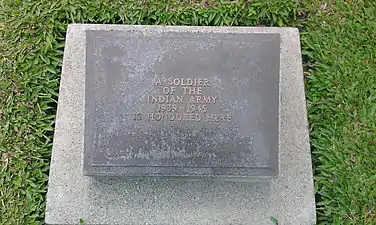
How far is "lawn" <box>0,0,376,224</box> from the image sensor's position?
2.87 m

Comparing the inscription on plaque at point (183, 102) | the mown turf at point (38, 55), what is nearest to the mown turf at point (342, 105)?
the mown turf at point (38, 55)

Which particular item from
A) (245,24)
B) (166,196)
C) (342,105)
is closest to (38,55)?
(166,196)

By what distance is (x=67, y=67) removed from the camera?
3.01 m

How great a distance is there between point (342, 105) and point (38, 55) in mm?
2008

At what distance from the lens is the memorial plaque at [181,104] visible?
2.65 meters

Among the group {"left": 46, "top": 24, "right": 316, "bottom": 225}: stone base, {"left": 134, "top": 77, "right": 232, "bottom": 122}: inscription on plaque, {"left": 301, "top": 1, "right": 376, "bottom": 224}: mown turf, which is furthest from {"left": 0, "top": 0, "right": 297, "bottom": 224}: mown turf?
{"left": 134, "top": 77, "right": 232, "bottom": 122}: inscription on plaque

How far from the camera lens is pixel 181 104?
271 centimetres

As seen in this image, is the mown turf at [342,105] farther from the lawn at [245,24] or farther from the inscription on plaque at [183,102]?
the inscription on plaque at [183,102]

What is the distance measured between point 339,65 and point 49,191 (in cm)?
202

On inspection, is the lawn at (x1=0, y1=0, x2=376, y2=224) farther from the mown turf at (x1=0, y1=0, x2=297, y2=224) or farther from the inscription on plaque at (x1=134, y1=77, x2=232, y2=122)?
the inscription on plaque at (x1=134, y1=77, x2=232, y2=122)

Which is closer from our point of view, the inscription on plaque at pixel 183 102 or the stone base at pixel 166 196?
the inscription on plaque at pixel 183 102

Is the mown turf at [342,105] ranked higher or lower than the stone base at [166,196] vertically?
higher

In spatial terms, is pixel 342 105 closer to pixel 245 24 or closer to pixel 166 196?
pixel 245 24

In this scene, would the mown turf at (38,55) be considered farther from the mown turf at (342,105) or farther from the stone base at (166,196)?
the mown turf at (342,105)
